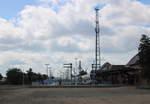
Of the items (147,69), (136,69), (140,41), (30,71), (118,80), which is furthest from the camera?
(30,71)

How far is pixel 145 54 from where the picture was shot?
254 feet

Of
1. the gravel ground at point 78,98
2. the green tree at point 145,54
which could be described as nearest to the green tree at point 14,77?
the green tree at point 145,54

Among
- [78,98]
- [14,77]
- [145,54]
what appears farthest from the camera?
[14,77]

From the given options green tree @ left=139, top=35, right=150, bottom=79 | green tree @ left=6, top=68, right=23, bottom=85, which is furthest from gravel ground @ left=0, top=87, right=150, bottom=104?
green tree @ left=6, top=68, right=23, bottom=85

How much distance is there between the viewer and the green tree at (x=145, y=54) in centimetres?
7644

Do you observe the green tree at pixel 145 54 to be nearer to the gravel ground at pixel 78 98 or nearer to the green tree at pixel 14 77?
the gravel ground at pixel 78 98

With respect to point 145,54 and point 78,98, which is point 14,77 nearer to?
point 145,54

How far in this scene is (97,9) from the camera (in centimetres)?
11769

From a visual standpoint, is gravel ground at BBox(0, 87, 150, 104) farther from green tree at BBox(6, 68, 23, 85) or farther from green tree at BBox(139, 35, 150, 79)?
green tree at BBox(6, 68, 23, 85)

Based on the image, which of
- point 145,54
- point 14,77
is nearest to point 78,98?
point 145,54

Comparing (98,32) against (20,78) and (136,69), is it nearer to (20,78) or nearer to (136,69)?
(136,69)

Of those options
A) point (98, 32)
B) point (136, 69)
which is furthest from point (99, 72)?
point (136, 69)

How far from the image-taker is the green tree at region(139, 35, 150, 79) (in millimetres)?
76438

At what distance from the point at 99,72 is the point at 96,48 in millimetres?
13755
